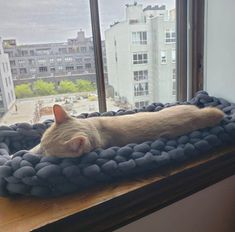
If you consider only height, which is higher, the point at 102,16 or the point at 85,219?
the point at 102,16

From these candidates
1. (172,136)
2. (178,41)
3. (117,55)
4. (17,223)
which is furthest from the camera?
(178,41)

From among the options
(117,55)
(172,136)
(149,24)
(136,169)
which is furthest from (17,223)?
(149,24)

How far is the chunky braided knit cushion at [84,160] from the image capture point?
561mm

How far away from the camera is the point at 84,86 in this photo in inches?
38.5

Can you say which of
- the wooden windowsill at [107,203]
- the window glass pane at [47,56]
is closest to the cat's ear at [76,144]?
the wooden windowsill at [107,203]

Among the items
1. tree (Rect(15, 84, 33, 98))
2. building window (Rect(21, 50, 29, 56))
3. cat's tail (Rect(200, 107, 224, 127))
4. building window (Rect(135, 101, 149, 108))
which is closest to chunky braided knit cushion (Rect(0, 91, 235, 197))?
cat's tail (Rect(200, 107, 224, 127))

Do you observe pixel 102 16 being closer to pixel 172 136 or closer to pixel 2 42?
pixel 2 42

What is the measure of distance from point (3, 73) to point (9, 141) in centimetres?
25

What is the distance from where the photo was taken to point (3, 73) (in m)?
0.86

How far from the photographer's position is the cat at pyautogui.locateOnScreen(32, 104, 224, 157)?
24.3 inches

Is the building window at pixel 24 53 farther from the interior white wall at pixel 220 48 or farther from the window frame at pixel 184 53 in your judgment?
the interior white wall at pixel 220 48

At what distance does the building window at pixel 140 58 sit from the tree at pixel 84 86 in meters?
0.21

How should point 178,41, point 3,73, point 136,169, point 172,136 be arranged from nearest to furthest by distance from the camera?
point 136,169, point 172,136, point 3,73, point 178,41

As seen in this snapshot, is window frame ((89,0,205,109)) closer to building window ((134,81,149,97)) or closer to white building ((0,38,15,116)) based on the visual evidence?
building window ((134,81,149,97))
